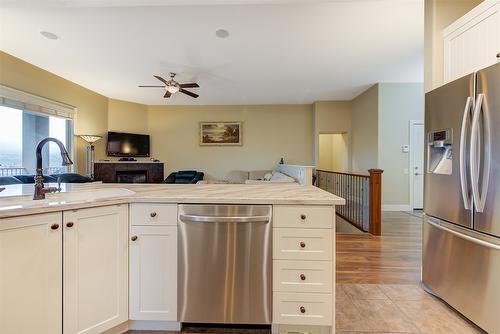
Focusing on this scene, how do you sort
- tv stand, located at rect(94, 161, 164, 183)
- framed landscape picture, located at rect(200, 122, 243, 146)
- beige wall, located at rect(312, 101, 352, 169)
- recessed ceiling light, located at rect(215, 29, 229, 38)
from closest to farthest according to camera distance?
1. recessed ceiling light, located at rect(215, 29, 229, 38)
2. tv stand, located at rect(94, 161, 164, 183)
3. beige wall, located at rect(312, 101, 352, 169)
4. framed landscape picture, located at rect(200, 122, 243, 146)

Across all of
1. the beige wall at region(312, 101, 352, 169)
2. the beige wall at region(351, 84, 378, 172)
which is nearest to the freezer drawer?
the beige wall at region(351, 84, 378, 172)

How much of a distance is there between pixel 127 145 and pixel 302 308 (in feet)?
22.2

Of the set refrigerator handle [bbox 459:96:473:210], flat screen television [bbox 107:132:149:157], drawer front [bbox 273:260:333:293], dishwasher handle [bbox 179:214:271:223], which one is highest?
flat screen television [bbox 107:132:149:157]

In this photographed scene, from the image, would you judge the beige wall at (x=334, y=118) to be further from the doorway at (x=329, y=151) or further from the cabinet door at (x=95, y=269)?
the cabinet door at (x=95, y=269)

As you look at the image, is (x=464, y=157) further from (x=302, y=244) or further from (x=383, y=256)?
(x=383, y=256)

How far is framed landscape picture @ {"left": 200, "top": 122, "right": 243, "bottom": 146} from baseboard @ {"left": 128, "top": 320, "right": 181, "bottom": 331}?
604cm

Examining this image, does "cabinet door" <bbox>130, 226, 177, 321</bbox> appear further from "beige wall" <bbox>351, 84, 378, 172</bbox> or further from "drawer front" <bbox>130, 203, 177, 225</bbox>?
"beige wall" <bbox>351, 84, 378, 172</bbox>

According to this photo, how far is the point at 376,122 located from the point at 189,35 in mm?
4458

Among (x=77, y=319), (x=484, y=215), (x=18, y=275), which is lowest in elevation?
(x=77, y=319)

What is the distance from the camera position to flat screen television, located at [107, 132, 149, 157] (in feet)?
21.8

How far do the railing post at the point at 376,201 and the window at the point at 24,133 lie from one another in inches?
237

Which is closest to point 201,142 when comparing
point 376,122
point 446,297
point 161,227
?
point 376,122

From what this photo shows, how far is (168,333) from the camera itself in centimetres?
168

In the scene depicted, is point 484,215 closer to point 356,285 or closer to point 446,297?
point 446,297
